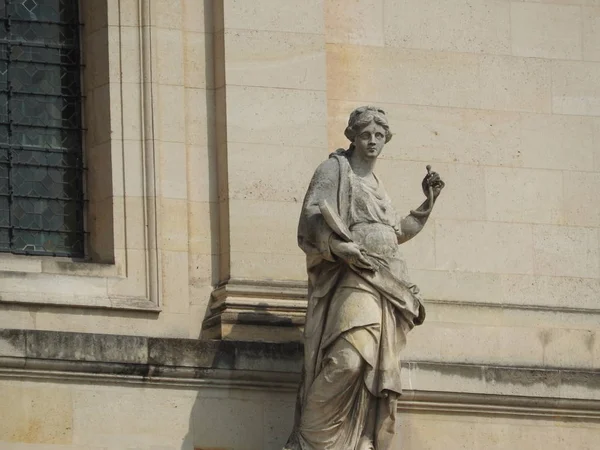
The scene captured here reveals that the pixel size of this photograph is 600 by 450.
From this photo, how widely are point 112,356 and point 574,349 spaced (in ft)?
11.7

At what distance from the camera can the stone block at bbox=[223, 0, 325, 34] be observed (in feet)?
80.7

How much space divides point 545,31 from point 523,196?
1300 millimetres

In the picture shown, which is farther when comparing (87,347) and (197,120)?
(197,120)

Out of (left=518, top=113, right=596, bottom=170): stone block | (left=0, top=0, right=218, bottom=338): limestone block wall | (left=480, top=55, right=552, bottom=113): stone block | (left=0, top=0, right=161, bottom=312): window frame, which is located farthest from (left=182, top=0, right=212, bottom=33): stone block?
(left=518, top=113, right=596, bottom=170): stone block

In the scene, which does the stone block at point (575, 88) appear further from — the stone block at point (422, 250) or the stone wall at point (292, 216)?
the stone block at point (422, 250)

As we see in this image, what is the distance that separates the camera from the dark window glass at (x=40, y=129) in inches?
966

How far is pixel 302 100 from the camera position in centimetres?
2459

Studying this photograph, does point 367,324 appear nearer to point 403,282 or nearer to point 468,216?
point 403,282

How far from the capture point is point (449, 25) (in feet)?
83.0

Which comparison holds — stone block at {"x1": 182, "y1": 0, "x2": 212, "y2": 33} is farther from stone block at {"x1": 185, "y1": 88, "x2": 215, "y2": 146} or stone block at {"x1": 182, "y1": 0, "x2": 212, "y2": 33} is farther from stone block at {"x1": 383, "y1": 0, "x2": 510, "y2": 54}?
stone block at {"x1": 383, "y1": 0, "x2": 510, "y2": 54}

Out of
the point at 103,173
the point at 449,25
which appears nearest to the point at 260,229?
the point at 103,173

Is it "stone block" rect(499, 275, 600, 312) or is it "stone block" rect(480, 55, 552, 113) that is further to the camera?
"stone block" rect(480, 55, 552, 113)

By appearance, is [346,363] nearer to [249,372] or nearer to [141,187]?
[249,372]

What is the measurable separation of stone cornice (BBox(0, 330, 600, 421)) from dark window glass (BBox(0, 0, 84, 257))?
1.30 m
